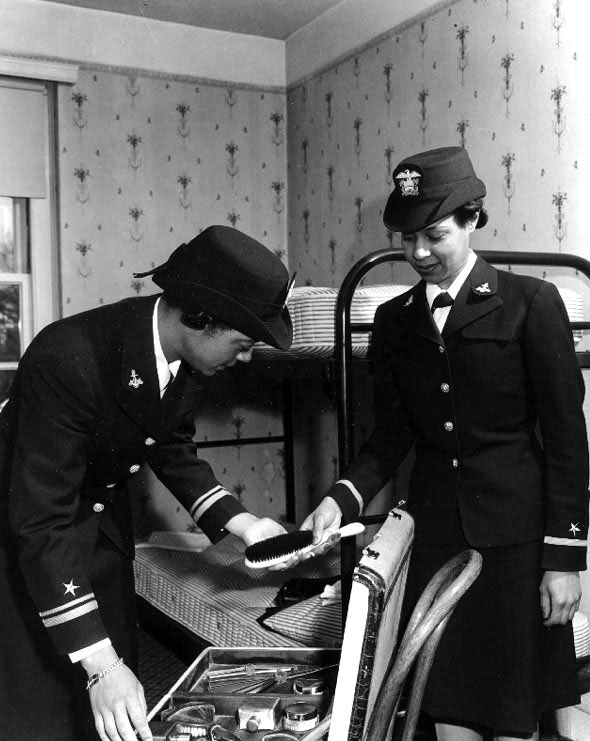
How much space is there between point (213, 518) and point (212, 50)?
117 inches

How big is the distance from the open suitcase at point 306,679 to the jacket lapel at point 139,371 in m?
0.44

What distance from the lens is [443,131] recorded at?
3.00 meters

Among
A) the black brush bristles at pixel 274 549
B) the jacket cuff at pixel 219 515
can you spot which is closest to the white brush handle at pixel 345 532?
the black brush bristles at pixel 274 549

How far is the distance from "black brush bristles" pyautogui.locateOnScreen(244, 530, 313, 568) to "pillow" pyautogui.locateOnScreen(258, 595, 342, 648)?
833mm

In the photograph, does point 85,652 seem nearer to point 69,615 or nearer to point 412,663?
point 69,615

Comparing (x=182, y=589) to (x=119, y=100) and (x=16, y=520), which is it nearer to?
(x=16, y=520)

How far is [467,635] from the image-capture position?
5.16 ft

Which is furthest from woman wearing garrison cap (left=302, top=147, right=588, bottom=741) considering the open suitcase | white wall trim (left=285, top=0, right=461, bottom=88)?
white wall trim (left=285, top=0, right=461, bottom=88)

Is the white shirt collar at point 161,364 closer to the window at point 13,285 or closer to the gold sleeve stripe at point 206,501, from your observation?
the gold sleeve stripe at point 206,501

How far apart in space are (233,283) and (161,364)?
0.23 metres

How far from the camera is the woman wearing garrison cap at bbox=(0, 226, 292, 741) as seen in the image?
1189mm

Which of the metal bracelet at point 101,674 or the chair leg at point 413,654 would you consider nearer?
the chair leg at point 413,654

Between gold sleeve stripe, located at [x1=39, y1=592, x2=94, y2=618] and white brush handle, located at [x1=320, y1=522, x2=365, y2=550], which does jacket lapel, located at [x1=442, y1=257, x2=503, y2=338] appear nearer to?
white brush handle, located at [x1=320, y1=522, x2=365, y2=550]

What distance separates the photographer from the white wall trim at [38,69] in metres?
3.47
